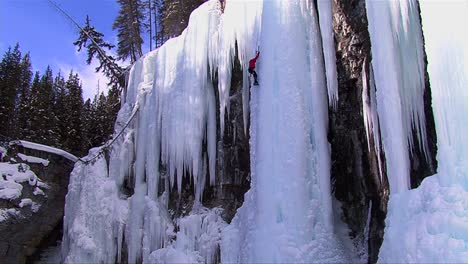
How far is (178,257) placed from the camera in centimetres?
848

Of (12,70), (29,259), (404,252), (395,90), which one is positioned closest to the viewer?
(404,252)

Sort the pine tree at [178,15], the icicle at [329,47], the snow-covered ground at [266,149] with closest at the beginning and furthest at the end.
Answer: the snow-covered ground at [266,149]
the icicle at [329,47]
the pine tree at [178,15]

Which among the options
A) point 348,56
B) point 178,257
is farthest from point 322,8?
point 178,257

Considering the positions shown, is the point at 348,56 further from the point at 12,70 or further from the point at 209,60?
the point at 12,70

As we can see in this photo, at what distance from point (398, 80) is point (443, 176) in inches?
54.7

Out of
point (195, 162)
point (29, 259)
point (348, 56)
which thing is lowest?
point (29, 259)

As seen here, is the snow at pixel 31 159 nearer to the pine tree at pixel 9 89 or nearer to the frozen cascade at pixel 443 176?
the pine tree at pixel 9 89

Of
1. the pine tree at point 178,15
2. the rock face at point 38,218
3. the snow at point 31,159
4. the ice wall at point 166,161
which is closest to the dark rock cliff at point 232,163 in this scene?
the ice wall at point 166,161

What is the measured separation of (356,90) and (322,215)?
188 centimetres

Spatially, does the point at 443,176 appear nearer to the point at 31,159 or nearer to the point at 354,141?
the point at 354,141

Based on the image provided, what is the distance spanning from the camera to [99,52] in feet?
44.4

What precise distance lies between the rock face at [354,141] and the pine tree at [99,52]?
769cm

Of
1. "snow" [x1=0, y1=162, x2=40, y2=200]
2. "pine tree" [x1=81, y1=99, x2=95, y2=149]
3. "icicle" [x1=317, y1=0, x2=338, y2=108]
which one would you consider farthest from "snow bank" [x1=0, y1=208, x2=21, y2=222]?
"icicle" [x1=317, y1=0, x2=338, y2=108]

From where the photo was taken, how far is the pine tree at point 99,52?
13.4m
